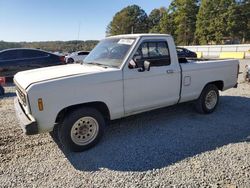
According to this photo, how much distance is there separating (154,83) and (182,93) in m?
0.91

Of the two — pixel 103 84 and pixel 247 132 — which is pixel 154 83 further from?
pixel 247 132

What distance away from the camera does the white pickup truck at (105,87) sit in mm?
3512

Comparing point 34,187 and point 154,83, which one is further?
point 154,83

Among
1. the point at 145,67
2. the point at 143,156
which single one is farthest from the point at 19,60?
the point at 143,156

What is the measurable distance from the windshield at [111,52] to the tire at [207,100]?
92.4 inches

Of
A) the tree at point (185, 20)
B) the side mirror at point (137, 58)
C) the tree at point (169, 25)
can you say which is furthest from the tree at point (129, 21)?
the side mirror at point (137, 58)

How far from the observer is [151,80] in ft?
14.7

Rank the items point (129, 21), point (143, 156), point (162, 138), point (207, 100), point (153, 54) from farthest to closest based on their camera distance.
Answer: point (129, 21) < point (207, 100) < point (153, 54) < point (162, 138) < point (143, 156)

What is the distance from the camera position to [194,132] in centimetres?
468

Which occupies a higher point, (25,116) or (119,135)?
(25,116)

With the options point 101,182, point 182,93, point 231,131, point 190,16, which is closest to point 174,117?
point 182,93

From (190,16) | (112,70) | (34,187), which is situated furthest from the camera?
(190,16)

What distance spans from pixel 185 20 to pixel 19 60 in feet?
165

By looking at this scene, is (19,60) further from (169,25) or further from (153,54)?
(169,25)
